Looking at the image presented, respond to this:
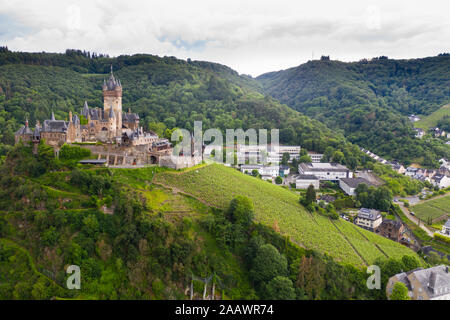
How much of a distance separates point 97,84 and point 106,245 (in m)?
105

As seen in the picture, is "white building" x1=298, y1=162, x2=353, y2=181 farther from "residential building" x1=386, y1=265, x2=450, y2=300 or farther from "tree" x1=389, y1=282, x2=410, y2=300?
"tree" x1=389, y1=282, x2=410, y2=300

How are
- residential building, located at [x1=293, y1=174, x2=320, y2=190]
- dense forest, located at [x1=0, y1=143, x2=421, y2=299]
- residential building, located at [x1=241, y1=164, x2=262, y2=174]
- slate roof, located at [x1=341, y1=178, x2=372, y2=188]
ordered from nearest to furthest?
dense forest, located at [x1=0, y1=143, x2=421, y2=299] → slate roof, located at [x1=341, y1=178, x2=372, y2=188] → residential building, located at [x1=293, y1=174, x2=320, y2=190] → residential building, located at [x1=241, y1=164, x2=262, y2=174]

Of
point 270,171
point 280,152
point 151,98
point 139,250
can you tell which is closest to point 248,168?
point 270,171

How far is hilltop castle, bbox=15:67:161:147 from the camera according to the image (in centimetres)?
4362

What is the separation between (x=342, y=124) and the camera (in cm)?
12531

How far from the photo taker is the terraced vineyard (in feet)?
126

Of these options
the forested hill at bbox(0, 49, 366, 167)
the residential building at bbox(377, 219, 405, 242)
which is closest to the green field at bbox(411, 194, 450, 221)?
the residential building at bbox(377, 219, 405, 242)

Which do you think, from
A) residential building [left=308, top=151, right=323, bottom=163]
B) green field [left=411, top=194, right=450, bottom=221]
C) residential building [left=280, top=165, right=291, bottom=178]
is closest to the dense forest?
green field [left=411, top=194, right=450, bottom=221]

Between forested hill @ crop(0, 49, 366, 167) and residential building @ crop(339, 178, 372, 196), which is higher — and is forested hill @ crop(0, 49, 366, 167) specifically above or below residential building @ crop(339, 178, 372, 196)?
above

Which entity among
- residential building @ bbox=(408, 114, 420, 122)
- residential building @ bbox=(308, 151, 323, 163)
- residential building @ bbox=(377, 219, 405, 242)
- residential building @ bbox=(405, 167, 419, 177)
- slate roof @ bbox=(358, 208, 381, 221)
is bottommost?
residential building @ bbox=(377, 219, 405, 242)

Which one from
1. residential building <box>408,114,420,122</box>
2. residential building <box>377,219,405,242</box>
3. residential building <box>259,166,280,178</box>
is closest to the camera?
residential building <box>377,219,405,242</box>

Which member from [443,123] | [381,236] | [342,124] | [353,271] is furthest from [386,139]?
[353,271]

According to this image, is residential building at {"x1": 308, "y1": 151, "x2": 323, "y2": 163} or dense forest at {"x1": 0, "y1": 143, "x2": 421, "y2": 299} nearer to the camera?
dense forest at {"x1": 0, "y1": 143, "x2": 421, "y2": 299}

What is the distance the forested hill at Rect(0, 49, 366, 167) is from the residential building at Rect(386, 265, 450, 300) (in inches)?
1963
